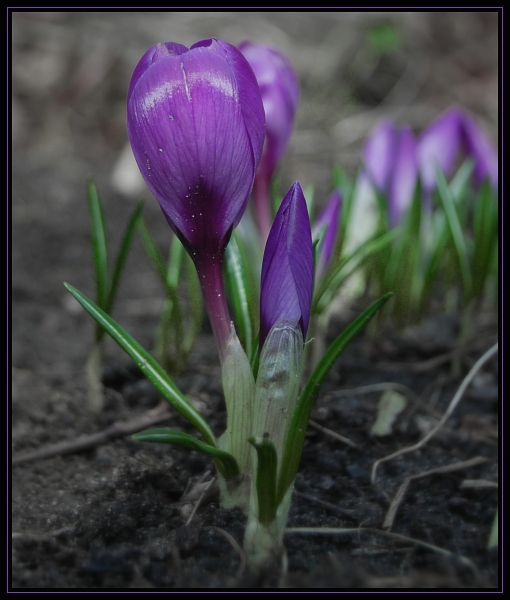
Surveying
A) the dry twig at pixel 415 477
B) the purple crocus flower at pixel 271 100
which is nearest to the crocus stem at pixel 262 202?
the purple crocus flower at pixel 271 100

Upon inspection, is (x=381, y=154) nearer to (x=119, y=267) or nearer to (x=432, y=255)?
(x=432, y=255)

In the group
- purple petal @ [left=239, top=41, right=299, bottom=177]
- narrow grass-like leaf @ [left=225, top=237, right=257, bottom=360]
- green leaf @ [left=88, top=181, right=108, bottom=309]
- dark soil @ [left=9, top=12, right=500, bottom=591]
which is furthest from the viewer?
purple petal @ [left=239, top=41, right=299, bottom=177]

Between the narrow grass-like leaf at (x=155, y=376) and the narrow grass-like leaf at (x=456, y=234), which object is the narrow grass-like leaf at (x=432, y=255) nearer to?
the narrow grass-like leaf at (x=456, y=234)

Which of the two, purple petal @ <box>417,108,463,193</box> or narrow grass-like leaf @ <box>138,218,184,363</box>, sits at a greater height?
purple petal @ <box>417,108,463,193</box>

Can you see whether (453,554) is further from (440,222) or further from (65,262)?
(65,262)

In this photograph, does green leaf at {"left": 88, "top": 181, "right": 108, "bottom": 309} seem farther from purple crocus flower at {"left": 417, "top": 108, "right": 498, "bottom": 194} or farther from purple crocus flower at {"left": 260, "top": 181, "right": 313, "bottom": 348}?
purple crocus flower at {"left": 417, "top": 108, "right": 498, "bottom": 194}

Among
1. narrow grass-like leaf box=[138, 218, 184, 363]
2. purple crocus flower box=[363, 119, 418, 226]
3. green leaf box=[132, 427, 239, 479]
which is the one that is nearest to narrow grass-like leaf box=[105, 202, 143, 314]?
narrow grass-like leaf box=[138, 218, 184, 363]

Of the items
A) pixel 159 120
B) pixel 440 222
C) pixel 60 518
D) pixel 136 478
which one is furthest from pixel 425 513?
pixel 440 222

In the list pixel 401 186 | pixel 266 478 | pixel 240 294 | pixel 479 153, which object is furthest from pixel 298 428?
pixel 479 153
